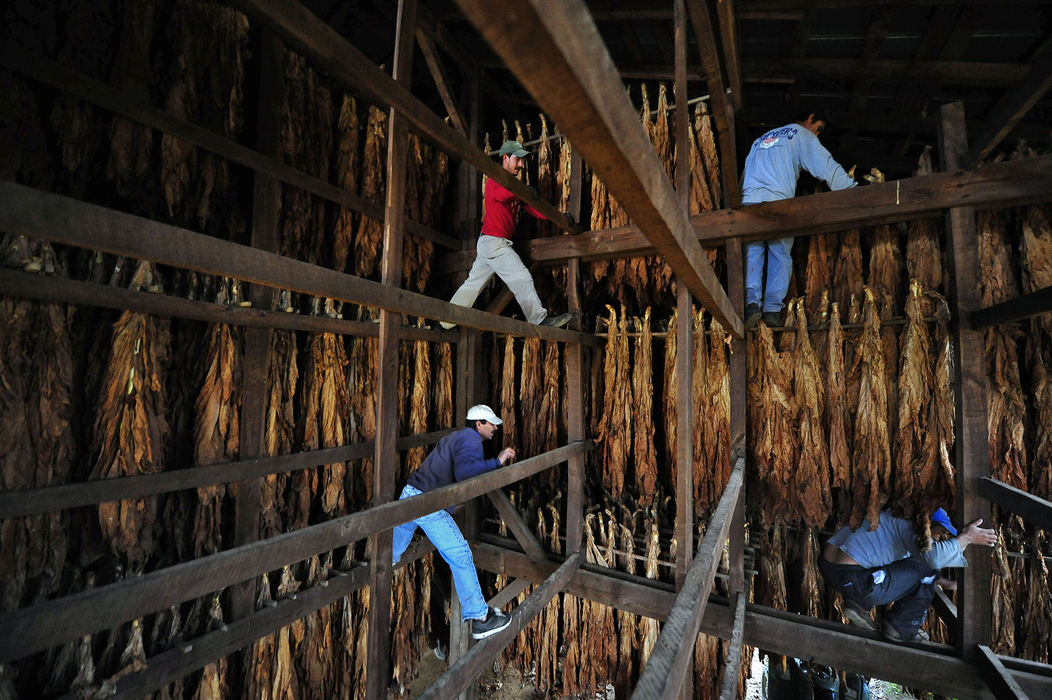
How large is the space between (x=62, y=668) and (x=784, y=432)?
503cm

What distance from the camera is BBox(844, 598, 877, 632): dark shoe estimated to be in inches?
126

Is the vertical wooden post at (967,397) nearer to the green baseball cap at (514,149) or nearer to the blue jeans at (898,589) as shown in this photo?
the blue jeans at (898,589)

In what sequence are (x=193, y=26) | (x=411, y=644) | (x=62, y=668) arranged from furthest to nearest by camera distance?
(x=411, y=644)
(x=193, y=26)
(x=62, y=668)

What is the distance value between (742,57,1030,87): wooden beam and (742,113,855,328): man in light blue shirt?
53 centimetres

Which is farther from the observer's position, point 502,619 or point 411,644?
point 411,644

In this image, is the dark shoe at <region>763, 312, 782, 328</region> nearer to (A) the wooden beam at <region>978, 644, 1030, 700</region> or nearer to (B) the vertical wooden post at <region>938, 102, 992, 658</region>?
(B) the vertical wooden post at <region>938, 102, 992, 658</region>

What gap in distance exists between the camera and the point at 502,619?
11.1 ft

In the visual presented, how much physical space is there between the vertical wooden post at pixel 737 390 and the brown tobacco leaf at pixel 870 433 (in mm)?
836

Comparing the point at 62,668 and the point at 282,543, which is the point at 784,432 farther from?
the point at 62,668

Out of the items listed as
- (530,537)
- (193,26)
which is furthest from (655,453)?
(193,26)

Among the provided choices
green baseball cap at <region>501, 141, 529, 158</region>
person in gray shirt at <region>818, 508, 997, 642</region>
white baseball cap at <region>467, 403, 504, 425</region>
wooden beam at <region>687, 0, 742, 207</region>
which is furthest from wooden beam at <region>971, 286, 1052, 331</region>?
green baseball cap at <region>501, 141, 529, 158</region>

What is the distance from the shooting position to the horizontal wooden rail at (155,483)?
218 cm

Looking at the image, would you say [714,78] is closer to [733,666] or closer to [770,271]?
[770,271]

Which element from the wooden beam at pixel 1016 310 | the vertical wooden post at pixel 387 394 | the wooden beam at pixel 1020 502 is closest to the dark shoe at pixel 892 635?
the wooden beam at pixel 1020 502
